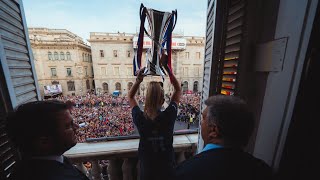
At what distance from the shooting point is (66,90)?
19297 millimetres

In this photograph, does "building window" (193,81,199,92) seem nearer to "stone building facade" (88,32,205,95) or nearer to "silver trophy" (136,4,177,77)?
"stone building facade" (88,32,205,95)

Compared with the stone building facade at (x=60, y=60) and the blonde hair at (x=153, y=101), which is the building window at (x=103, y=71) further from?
the blonde hair at (x=153, y=101)

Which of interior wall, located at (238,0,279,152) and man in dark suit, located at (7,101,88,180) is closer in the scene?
man in dark suit, located at (7,101,88,180)

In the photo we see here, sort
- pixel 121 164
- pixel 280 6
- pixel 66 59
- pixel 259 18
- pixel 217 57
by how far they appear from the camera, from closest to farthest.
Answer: pixel 280 6
pixel 259 18
pixel 217 57
pixel 121 164
pixel 66 59

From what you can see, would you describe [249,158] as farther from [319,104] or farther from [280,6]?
[280,6]

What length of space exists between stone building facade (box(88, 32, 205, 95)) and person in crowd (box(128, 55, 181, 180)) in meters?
16.3

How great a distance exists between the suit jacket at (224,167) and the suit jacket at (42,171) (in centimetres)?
57

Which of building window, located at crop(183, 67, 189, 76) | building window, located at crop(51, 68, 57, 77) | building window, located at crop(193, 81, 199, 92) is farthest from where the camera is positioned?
building window, located at crop(193, 81, 199, 92)

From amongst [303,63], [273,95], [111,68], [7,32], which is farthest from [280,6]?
[111,68]

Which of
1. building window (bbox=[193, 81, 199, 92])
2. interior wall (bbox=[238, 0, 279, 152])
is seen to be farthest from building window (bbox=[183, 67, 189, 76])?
interior wall (bbox=[238, 0, 279, 152])

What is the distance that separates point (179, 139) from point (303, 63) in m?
1.35

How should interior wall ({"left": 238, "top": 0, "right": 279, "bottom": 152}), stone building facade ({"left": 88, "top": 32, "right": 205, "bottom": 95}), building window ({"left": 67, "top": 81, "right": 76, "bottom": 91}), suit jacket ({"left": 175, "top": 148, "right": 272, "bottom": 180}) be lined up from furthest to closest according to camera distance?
building window ({"left": 67, "top": 81, "right": 76, "bottom": 91}), stone building facade ({"left": 88, "top": 32, "right": 205, "bottom": 95}), interior wall ({"left": 238, "top": 0, "right": 279, "bottom": 152}), suit jacket ({"left": 175, "top": 148, "right": 272, "bottom": 180})

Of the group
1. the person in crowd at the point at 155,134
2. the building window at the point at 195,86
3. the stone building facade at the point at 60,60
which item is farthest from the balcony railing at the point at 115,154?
the stone building facade at the point at 60,60

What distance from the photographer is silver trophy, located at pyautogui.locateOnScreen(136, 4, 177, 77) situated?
146 centimetres
